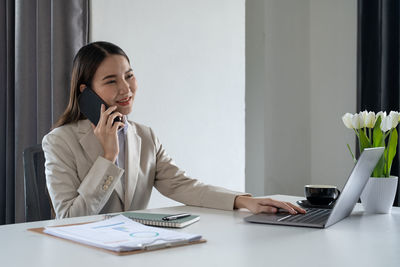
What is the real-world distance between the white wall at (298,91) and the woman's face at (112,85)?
216cm

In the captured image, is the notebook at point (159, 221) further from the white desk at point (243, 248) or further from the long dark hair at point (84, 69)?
the long dark hair at point (84, 69)

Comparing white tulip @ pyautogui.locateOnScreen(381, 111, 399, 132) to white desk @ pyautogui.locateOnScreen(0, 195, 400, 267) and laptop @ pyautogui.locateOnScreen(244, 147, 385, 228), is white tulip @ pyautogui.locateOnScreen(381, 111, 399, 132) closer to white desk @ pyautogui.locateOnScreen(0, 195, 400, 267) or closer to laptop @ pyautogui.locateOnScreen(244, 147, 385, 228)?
laptop @ pyautogui.locateOnScreen(244, 147, 385, 228)

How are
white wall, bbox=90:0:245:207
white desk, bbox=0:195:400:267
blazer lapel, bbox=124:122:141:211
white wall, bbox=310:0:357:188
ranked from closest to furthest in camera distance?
white desk, bbox=0:195:400:267
blazer lapel, bbox=124:122:141:211
white wall, bbox=90:0:245:207
white wall, bbox=310:0:357:188

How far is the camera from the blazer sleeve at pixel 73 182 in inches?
58.4

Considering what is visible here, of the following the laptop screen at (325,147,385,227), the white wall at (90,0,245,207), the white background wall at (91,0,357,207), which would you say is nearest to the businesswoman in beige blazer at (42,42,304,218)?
the laptop screen at (325,147,385,227)

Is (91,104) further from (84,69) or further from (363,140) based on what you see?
(363,140)

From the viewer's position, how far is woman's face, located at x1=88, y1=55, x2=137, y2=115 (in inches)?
69.8

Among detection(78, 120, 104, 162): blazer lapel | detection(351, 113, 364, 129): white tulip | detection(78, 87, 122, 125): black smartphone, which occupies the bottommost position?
detection(78, 120, 104, 162): blazer lapel

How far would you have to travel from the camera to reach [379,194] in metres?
1.41

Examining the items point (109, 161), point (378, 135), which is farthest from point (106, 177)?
point (378, 135)

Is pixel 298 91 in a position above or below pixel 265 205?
above

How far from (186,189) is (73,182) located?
1.22 ft

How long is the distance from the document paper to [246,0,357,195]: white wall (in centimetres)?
285

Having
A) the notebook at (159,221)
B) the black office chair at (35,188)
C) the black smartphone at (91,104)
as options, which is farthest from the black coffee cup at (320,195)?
the black office chair at (35,188)
